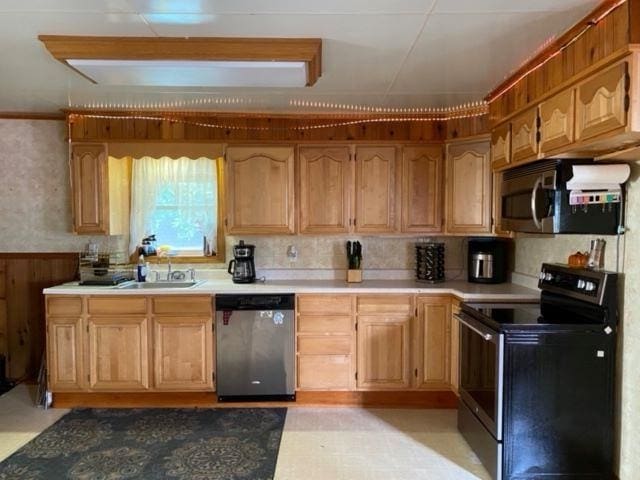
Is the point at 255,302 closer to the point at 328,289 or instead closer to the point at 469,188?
the point at 328,289

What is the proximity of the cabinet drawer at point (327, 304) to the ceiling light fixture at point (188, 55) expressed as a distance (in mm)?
1688

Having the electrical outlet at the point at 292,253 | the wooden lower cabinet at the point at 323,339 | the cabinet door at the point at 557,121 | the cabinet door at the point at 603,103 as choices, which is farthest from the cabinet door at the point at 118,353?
the cabinet door at the point at 603,103

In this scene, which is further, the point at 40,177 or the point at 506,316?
the point at 40,177

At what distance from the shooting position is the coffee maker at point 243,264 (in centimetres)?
379

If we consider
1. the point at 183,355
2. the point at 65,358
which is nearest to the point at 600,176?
the point at 183,355

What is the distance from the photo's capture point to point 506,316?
260 centimetres

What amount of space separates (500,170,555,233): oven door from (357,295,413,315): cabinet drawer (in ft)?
3.08

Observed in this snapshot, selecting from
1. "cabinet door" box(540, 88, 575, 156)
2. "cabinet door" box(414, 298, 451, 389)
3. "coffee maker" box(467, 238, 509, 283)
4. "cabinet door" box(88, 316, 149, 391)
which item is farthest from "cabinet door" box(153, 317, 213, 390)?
"cabinet door" box(540, 88, 575, 156)

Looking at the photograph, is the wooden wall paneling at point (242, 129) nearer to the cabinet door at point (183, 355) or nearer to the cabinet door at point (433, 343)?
the cabinet door at point (433, 343)

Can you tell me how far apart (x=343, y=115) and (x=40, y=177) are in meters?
2.69

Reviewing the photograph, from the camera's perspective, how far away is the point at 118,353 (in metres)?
3.45

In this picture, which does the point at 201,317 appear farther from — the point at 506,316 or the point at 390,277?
the point at 506,316

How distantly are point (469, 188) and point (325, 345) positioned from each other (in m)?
1.68

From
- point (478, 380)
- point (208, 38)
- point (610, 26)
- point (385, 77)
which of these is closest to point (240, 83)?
point (208, 38)
